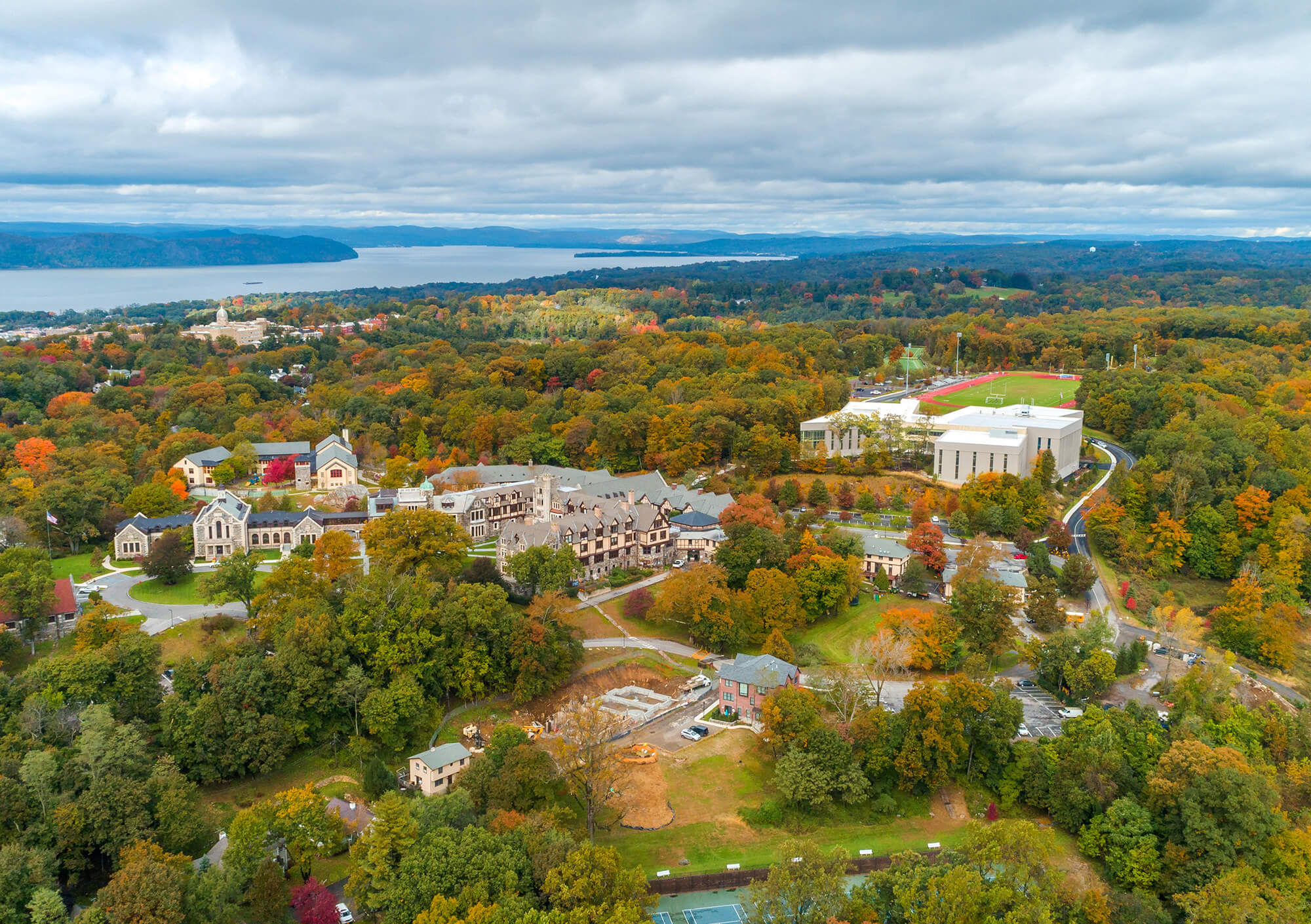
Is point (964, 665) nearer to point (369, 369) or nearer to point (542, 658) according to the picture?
point (542, 658)

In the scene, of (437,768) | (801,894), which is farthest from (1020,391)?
(801,894)

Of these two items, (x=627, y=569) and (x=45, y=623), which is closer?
(x=45, y=623)

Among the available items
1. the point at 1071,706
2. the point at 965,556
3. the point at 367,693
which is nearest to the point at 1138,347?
the point at 965,556

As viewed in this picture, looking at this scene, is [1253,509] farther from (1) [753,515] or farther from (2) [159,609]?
(2) [159,609]

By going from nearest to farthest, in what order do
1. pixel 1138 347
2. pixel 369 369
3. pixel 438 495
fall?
1. pixel 438 495
2. pixel 369 369
3. pixel 1138 347

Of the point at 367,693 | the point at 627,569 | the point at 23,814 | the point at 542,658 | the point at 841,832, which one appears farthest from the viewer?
the point at 627,569

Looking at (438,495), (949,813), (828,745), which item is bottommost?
(949,813)

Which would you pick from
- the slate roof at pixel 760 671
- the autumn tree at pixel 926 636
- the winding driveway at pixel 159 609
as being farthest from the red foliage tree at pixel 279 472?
the autumn tree at pixel 926 636
